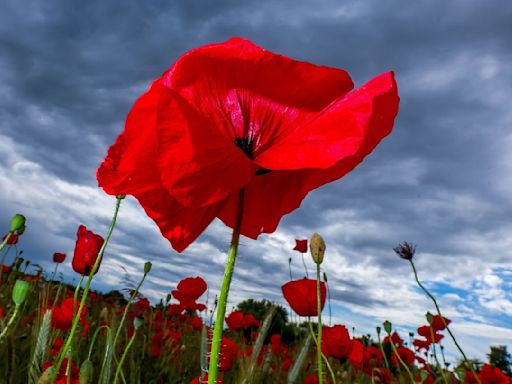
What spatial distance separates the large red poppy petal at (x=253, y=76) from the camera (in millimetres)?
712

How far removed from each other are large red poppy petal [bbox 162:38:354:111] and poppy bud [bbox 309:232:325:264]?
2.48 feet

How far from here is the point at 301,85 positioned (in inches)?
29.8

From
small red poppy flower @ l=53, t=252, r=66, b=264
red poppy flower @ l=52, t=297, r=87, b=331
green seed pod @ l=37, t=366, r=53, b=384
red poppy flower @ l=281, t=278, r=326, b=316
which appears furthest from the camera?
small red poppy flower @ l=53, t=252, r=66, b=264

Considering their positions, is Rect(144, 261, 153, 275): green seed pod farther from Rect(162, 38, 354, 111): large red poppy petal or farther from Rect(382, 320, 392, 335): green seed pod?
Rect(162, 38, 354, 111): large red poppy petal

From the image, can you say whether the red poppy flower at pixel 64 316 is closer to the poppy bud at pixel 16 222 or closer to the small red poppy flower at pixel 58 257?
the poppy bud at pixel 16 222

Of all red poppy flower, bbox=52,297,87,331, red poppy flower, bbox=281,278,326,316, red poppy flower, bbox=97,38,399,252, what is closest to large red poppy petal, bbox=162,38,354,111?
red poppy flower, bbox=97,38,399,252

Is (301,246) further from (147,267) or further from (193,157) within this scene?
(193,157)

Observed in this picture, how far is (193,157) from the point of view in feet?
2.11

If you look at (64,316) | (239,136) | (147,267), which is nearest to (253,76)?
(239,136)

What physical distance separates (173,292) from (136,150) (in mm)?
3331

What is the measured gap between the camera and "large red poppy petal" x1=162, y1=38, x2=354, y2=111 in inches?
28.0

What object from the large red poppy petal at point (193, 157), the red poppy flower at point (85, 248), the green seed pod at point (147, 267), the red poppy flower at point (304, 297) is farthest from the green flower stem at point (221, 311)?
the red poppy flower at point (304, 297)

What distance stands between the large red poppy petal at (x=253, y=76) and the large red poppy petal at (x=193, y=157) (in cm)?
8

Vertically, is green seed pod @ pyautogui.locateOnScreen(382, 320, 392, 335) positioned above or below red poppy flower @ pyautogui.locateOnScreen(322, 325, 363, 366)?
above
